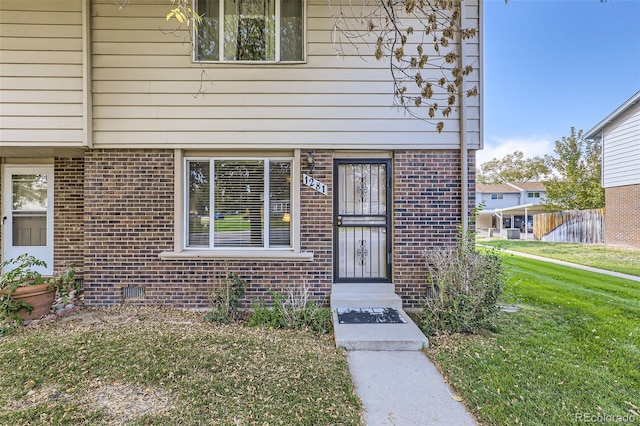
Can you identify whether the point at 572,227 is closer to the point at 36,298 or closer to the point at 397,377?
the point at 397,377

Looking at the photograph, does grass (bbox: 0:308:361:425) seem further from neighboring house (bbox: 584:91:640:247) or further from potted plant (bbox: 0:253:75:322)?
neighboring house (bbox: 584:91:640:247)

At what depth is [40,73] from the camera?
176 inches

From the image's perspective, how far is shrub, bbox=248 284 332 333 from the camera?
3.99m

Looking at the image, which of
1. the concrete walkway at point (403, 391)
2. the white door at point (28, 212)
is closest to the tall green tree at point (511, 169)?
the concrete walkway at point (403, 391)

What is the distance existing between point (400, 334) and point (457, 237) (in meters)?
1.96

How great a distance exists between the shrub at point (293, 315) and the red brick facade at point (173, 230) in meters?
0.34

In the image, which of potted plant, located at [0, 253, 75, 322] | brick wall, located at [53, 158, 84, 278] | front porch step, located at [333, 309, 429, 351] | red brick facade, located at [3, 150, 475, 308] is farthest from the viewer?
brick wall, located at [53, 158, 84, 278]

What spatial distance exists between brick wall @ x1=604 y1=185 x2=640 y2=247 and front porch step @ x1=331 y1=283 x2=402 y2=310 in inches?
514

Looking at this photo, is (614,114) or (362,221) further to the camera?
(614,114)

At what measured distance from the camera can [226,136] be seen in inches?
182

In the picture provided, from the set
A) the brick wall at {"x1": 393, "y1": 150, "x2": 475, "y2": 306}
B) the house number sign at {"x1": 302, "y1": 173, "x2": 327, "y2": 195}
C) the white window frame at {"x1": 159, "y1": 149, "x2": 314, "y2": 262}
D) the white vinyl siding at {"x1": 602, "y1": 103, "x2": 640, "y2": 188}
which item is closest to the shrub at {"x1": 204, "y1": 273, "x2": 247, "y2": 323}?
the white window frame at {"x1": 159, "y1": 149, "x2": 314, "y2": 262}

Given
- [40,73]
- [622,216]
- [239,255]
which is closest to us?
[40,73]

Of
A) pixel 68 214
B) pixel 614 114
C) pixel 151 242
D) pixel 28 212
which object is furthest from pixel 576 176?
pixel 28 212

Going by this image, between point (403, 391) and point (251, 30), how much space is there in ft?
17.2
